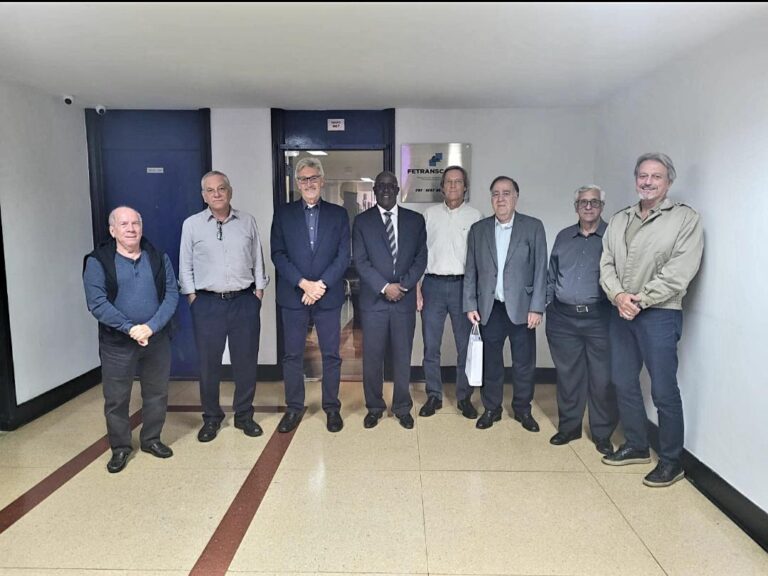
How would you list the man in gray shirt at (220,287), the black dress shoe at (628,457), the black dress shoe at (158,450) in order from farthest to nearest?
the man in gray shirt at (220,287)
the black dress shoe at (158,450)
the black dress shoe at (628,457)

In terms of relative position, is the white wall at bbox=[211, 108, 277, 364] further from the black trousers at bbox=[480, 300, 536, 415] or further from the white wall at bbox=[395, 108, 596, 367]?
the black trousers at bbox=[480, 300, 536, 415]

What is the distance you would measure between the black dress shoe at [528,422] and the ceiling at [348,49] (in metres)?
2.48

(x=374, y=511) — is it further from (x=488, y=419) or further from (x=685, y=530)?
(x=685, y=530)

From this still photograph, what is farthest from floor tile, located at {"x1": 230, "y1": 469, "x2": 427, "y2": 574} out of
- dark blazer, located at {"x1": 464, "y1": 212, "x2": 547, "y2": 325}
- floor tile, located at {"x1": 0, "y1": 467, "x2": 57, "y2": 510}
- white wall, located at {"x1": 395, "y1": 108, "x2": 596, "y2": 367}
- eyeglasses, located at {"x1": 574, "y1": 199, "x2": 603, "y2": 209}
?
white wall, located at {"x1": 395, "y1": 108, "x2": 596, "y2": 367}

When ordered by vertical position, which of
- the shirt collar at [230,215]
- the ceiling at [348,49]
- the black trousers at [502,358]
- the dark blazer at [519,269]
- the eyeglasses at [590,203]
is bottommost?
the black trousers at [502,358]

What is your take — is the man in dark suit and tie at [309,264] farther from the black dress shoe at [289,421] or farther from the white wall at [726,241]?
the white wall at [726,241]

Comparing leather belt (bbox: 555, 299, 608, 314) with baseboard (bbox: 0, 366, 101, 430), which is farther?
baseboard (bbox: 0, 366, 101, 430)

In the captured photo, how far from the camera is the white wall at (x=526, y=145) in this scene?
460cm

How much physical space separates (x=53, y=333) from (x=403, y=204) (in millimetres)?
3209

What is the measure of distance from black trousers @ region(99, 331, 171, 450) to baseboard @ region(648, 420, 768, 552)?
131 inches

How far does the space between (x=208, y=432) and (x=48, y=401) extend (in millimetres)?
1585

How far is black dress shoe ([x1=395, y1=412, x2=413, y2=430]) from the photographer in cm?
372

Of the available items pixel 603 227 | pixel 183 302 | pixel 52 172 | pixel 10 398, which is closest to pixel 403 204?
pixel 603 227

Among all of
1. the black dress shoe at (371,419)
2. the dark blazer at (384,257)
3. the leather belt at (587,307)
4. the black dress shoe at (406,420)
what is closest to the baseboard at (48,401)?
the black dress shoe at (371,419)
